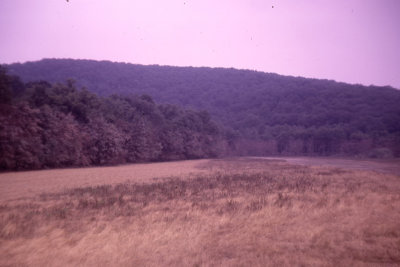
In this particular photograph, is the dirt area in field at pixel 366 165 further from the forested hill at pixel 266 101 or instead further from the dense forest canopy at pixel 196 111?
the forested hill at pixel 266 101

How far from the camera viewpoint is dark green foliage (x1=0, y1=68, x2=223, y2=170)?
29984mm

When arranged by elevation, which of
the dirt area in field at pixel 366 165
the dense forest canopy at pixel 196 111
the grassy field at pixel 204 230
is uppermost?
the dense forest canopy at pixel 196 111

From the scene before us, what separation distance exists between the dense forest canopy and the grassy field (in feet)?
69.8

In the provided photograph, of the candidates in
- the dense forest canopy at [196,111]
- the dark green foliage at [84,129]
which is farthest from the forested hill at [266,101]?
the dark green foliage at [84,129]

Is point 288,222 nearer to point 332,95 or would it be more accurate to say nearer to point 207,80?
point 332,95

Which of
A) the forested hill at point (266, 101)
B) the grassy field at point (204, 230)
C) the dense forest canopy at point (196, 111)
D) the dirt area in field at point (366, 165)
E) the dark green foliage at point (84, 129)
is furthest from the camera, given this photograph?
the forested hill at point (266, 101)

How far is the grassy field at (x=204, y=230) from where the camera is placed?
6.78 metres

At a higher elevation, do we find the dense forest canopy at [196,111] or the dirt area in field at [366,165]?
the dense forest canopy at [196,111]

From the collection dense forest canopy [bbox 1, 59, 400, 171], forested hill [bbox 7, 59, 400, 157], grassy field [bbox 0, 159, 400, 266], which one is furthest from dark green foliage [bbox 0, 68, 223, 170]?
forested hill [bbox 7, 59, 400, 157]

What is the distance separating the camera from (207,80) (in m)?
115

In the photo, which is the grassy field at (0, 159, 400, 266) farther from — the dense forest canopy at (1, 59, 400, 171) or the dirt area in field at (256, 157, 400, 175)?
the dense forest canopy at (1, 59, 400, 171)

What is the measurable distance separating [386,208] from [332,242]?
458 centimetres

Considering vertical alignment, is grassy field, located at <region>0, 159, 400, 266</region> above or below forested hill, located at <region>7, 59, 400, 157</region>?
below

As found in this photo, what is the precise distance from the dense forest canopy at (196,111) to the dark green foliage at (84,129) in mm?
146
